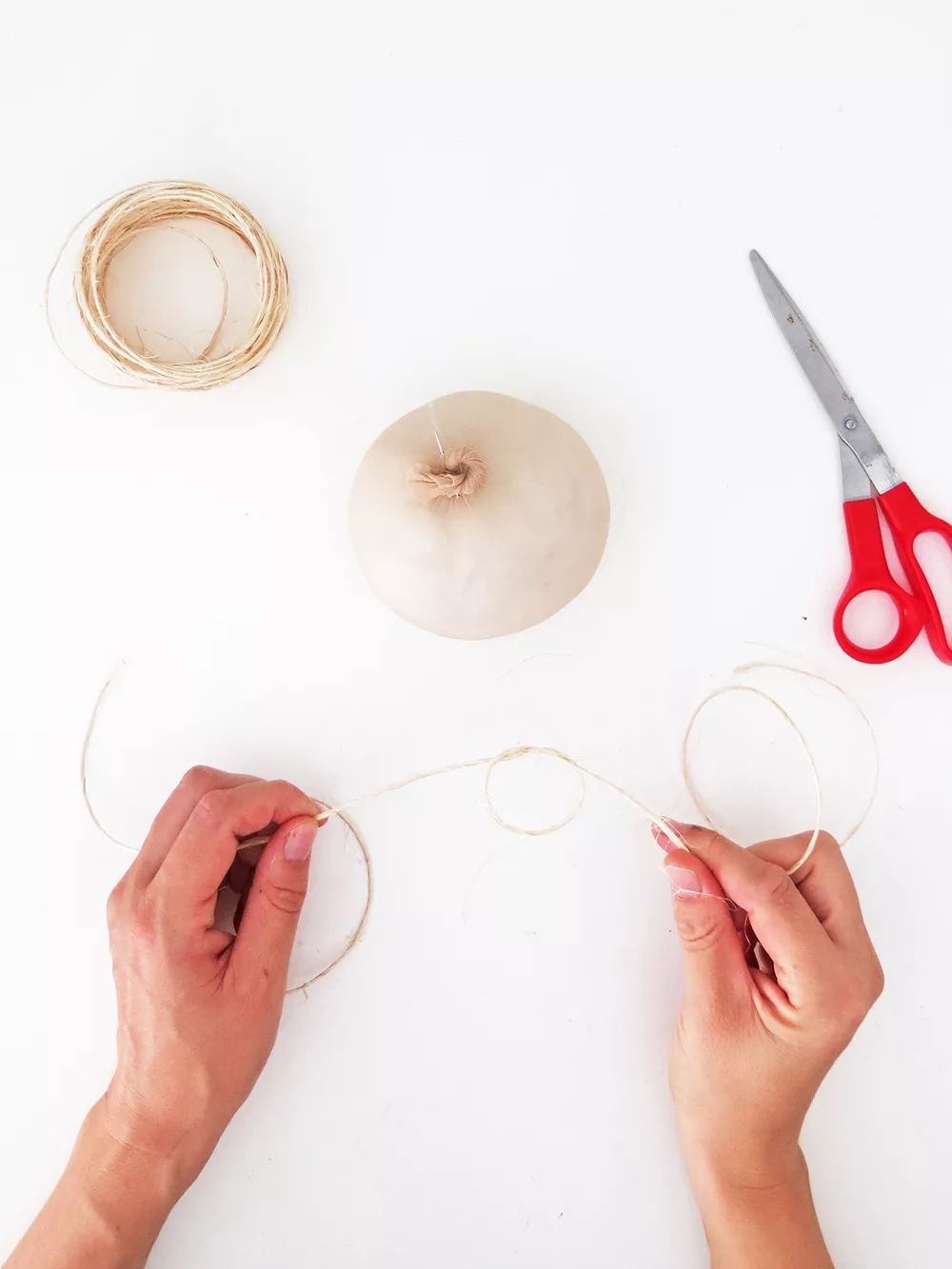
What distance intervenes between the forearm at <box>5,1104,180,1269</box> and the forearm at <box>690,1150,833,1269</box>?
66 centimetres

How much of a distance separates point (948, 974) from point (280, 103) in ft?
4.86

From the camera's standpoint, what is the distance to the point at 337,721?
4.09ft

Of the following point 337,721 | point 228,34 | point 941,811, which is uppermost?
Result: point 228,34

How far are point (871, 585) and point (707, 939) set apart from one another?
0.50 meters

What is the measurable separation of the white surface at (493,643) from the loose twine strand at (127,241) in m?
0.05

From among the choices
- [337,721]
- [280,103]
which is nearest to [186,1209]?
[337,721]

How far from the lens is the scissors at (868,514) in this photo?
1220 millimetres

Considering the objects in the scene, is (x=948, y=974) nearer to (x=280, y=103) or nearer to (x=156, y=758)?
(x=156, y=758)

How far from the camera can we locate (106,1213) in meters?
1.12

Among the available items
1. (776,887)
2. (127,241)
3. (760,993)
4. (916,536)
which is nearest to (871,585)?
(916,536)

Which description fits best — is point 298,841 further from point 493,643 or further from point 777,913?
point 777,913

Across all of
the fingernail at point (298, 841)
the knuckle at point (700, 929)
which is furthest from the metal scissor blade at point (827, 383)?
the fingernail at point (298, 841)

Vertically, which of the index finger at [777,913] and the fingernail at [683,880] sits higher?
the fingernail at [683,880]

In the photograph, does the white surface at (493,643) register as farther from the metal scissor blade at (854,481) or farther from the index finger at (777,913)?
the index finger at (777,913)
